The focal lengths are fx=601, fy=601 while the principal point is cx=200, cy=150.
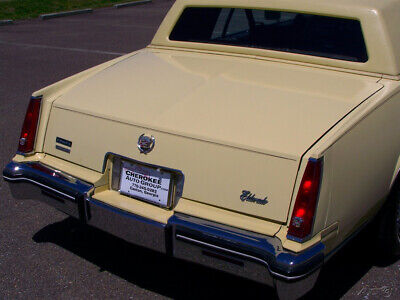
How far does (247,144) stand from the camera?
3006 mm

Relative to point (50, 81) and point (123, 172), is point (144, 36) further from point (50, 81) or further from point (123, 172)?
point (123, 172)

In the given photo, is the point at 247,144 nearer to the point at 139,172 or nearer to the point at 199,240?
the point at 199,240

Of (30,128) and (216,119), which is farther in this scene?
(30,128)

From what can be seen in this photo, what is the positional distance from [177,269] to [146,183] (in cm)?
79

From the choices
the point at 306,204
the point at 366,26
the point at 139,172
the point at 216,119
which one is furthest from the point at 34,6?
the point at 306,204

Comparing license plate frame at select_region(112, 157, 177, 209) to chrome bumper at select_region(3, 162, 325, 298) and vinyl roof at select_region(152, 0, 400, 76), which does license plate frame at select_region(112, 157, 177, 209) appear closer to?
chrome bumper at select_region(3, 162, 325, 298)

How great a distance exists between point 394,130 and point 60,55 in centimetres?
834

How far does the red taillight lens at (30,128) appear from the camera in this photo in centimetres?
372

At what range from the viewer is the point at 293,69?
3875mm

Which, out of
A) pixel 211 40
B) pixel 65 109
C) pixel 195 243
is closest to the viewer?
pixel 195 243

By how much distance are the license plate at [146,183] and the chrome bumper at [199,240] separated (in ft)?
0.45

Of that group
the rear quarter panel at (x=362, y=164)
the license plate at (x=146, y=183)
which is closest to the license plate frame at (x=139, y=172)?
the license plate at (x=146, y=183)

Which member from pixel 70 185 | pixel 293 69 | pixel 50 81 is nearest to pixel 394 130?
pixel 293 69

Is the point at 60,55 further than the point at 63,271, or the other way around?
the point at 60,55
